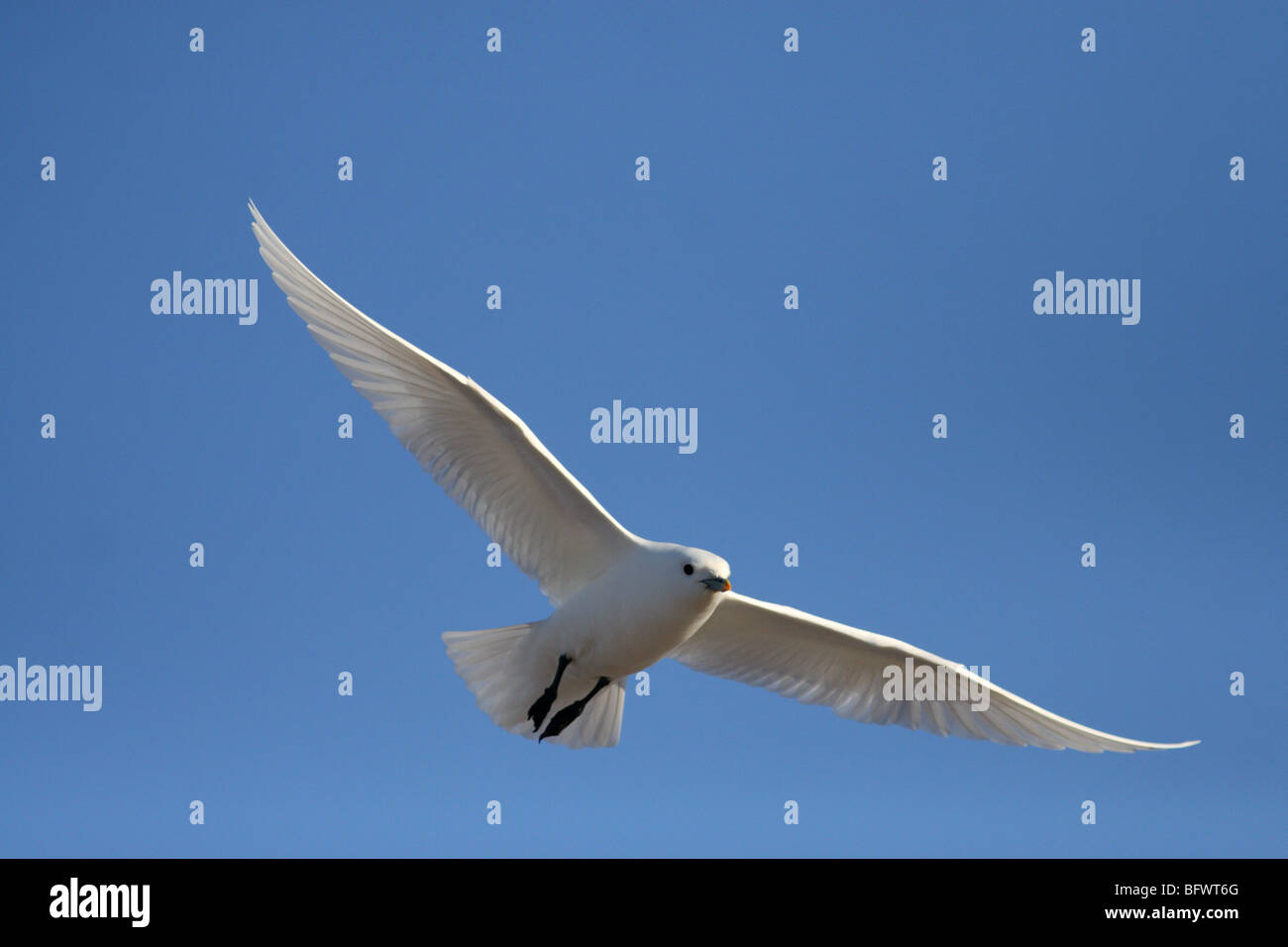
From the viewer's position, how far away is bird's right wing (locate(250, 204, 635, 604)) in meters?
10.1

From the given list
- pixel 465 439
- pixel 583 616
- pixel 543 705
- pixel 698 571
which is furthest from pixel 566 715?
pixel 465 439

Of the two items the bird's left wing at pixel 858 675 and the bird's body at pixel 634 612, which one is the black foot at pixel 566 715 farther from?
the bird's left wing at pixel 858 675

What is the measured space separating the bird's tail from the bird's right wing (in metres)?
0.56

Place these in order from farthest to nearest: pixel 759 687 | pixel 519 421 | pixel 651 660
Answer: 1. pixel 759 687
2. pixel 651 660
3. pixel 519 421

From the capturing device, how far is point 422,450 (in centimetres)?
1044

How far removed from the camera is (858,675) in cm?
1168

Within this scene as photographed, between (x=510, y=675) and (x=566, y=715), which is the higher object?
(x=510, y=675)

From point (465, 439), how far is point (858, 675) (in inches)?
141

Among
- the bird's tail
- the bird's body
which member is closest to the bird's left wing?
the bird's body

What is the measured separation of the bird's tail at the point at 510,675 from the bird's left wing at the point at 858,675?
102 centimetres

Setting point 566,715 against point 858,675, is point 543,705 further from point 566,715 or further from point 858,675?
point 858,675
